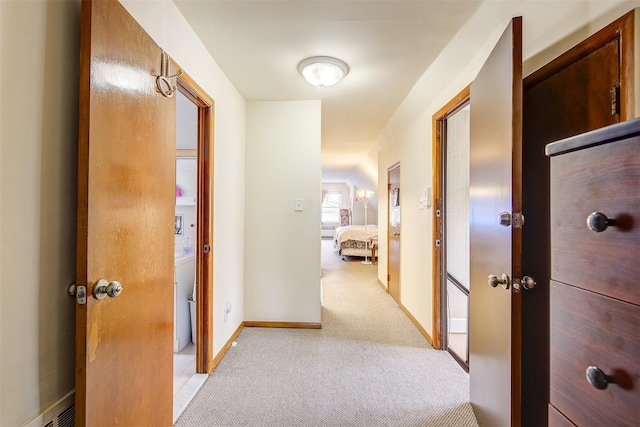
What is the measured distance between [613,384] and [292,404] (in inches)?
64.3

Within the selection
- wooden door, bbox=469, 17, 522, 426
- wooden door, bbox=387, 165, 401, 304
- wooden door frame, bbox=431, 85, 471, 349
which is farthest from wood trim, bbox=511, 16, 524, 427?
wooden door, bbox=387, 165, 401, 304

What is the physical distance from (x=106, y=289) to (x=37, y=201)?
332 millimetres

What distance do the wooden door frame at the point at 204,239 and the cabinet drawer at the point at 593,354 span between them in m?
1.92

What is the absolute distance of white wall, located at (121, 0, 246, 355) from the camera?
1413mm

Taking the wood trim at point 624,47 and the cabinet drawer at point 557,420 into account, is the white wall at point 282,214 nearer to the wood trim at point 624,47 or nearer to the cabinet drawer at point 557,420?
the wood trim at point 624,47

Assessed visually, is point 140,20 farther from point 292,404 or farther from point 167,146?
point 292,404

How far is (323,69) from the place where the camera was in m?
2.01

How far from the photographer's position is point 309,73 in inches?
81.0

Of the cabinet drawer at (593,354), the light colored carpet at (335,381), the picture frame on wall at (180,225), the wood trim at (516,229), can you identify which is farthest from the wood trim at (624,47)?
the picture frame on wall at (180,225)

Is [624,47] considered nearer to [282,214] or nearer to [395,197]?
[282,214]

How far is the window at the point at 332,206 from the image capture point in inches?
434

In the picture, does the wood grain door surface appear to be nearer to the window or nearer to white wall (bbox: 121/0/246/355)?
white wall (bbox: 121/0/246/355)

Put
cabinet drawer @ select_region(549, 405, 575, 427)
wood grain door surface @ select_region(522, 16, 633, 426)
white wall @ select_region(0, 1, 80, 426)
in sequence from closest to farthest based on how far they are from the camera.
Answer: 1. cabinet drawer @ select_region(549, 405, 575, 427)
2. white wall @ select_region(0, 1, 80, 426)
3. wood grain door surface @ select_region(522, 16, 633, 426)

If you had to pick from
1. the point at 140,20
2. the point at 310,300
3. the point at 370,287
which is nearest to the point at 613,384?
the point at 140,20
